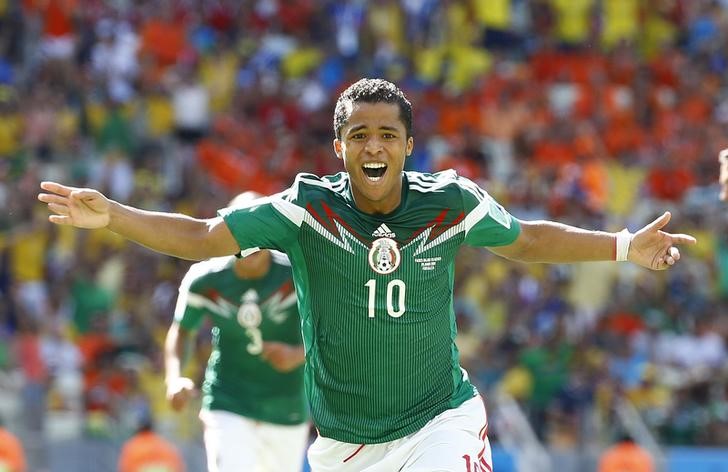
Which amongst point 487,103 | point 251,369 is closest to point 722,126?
point 487,103

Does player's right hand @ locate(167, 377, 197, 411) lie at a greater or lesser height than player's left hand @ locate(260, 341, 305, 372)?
lesser

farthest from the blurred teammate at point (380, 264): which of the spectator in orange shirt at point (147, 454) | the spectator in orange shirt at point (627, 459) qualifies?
the spectator in orange shirt at point (627, 459)

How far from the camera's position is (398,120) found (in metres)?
6.57

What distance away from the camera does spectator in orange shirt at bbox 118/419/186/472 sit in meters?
13.5

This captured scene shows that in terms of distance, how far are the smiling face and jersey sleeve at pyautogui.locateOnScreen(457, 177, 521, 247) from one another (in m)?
0.37

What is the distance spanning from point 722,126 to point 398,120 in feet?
49.5

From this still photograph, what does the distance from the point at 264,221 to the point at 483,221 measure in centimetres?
104

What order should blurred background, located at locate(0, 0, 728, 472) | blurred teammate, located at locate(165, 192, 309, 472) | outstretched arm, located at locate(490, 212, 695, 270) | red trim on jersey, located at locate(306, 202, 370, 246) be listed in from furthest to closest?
blurred background, located at locate(0, 0, 728, 472) → blurred teammate, located at locate(165, 192, 309, 472) → outstretched arm, located at locate(490, 212, 695, 270) → red trim on jersey, located at locate(306, 202, 370, 246)

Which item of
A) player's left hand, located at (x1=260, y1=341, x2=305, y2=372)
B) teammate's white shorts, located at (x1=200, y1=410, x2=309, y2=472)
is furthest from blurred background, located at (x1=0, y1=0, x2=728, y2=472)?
player's left hand, located at (x1=260, y1=341, x2=305, y2=372)

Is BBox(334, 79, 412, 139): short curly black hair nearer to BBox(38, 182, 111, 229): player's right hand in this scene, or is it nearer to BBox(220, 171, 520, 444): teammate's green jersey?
BBox(220, 171, 520, 444): teammate's green jersey

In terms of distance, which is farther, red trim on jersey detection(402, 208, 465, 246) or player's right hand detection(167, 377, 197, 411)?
player's right hand detection(167, 377, 197, 411)

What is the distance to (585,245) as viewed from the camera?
680 cm

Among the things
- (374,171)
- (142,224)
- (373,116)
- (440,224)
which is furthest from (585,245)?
(142,224)

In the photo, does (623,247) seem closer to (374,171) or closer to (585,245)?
(585,245)
